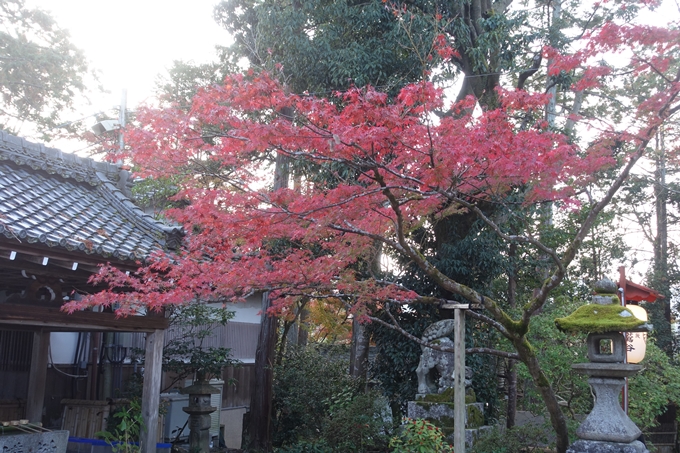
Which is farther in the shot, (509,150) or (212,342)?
(212,342)

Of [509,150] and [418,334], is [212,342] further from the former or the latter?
[509,150]

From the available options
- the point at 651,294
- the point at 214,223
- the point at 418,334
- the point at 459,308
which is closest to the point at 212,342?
the point at 418,334

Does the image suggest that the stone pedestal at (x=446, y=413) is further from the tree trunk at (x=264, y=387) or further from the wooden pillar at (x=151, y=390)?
the tree trunk at (x=264, y=387)

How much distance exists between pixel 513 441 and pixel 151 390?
524cm

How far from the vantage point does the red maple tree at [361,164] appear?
629 centimetres

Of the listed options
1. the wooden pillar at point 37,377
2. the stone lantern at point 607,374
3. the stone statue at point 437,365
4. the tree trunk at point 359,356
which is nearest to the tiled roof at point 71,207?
the wooden pillar at point 37,377

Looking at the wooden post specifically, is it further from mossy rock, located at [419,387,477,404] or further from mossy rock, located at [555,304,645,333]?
mossy rock, located at [419,387,477,404]

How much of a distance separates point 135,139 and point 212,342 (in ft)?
24.6

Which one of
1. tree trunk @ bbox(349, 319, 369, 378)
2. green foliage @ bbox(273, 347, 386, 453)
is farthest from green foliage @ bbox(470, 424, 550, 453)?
tree trunk @ bbox(349, 319, 369, 378)

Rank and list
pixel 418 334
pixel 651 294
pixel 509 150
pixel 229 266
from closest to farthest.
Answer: pixel 509 150 < pixel 229 266 < pixel 651 294 < pixel 418 334

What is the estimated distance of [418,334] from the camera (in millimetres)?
11805

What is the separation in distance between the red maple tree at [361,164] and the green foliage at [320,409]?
10.2 feet

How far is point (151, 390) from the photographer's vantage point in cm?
766

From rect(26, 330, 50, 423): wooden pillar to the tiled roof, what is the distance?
251 cm
